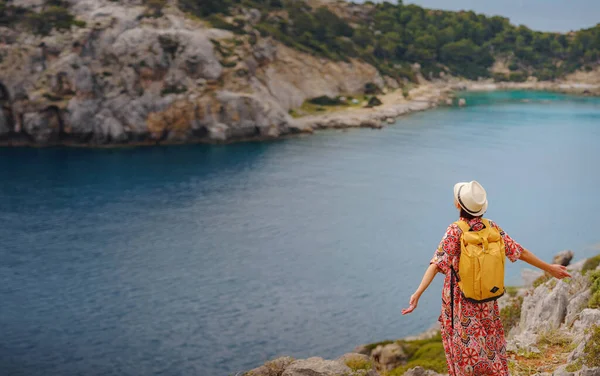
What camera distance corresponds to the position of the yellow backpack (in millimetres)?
8453

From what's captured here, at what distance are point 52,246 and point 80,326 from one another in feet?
51.6

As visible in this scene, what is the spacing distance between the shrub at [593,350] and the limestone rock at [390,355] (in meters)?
17.8

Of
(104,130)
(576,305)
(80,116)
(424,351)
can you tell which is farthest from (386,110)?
(576,305)

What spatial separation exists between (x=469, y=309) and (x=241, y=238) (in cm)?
4270

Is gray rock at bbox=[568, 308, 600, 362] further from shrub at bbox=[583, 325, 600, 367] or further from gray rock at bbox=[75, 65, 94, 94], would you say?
gray rock at bbox=[75, 65, 94, 94]

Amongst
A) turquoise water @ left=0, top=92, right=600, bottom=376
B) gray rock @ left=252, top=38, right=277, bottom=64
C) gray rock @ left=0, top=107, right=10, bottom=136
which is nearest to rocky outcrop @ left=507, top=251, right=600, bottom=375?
turquoise water @ left=0, top=92, right=600, bottom=376

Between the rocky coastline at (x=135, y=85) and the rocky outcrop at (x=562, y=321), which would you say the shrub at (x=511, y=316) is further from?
the rocky coastline at (x=135, y=85)

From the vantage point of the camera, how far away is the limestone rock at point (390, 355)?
2825cm

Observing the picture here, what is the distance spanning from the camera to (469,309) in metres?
8.87

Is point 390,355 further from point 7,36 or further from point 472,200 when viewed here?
point 7,36

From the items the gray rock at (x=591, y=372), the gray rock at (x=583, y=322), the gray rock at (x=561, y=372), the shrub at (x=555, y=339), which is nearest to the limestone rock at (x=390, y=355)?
the shrub at (x=555, y=339)

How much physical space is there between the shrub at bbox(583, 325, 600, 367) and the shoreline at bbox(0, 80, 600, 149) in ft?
273

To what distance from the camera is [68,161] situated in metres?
77.9

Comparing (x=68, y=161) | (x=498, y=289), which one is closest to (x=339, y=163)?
(x=68, y=161)
